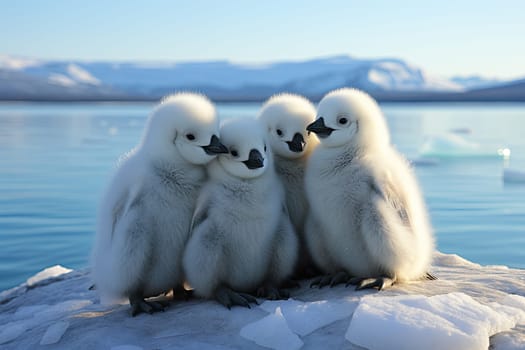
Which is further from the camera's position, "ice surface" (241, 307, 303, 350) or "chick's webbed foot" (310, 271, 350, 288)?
"chick's webbed foot" (310, 271, 350, 288)

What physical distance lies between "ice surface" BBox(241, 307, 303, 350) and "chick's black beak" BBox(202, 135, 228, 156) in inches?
29.0

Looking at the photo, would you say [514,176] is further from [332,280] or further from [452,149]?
[332,280]

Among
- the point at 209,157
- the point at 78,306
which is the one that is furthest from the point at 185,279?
the point at 78,306

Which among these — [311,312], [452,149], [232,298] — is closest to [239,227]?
[232,298]

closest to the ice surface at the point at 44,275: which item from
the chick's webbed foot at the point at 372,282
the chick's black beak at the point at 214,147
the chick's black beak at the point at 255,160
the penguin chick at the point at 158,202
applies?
the penguin chick at the point at 158,202

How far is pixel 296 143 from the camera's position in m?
3.46

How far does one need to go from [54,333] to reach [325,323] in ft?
4.04

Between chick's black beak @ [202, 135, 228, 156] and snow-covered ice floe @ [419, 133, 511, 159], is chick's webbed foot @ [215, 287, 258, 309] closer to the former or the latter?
chick's black beak @ [202, 135, 228, 156]

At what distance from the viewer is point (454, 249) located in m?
8.01

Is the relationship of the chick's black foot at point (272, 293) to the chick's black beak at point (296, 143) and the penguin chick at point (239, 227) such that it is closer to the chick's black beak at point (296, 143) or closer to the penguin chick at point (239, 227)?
the penguin chick at point (239, 227)

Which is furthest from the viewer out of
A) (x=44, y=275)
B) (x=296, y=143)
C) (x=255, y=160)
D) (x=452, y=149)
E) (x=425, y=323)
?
(x=452, y=149)

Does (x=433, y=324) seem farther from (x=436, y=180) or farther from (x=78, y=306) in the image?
(x=436, y=180)

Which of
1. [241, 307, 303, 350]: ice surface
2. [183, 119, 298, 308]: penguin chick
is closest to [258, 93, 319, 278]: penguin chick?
[183, 119, 298, 308]: penguin chick

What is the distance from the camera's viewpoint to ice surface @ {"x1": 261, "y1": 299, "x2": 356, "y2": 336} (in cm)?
283
